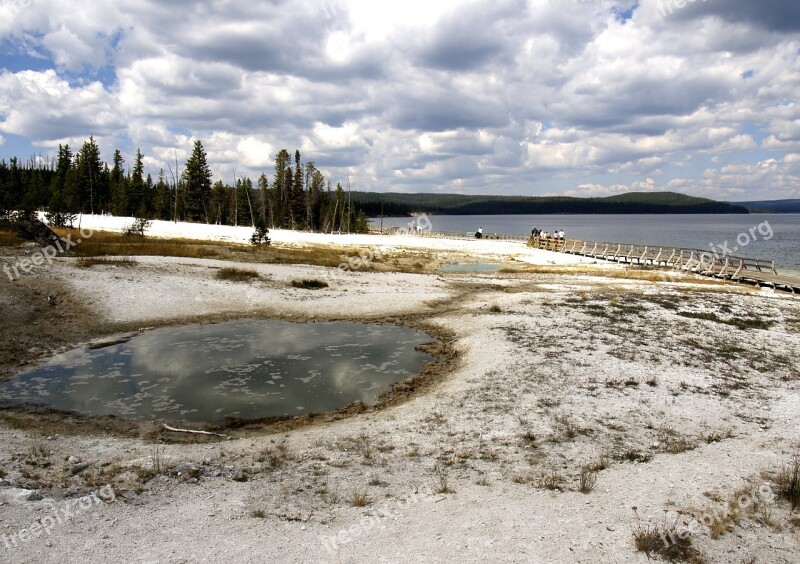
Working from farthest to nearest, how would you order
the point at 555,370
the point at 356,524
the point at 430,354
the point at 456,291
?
1. the point at 456,291
2. the point at 430,354
3. the point at 555,370
4. the point at 356,524

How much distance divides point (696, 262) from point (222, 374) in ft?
151

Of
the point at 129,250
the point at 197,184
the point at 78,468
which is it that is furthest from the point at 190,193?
the point at 78,468

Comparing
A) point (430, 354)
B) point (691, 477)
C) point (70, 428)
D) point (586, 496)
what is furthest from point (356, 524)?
point (430, 354)

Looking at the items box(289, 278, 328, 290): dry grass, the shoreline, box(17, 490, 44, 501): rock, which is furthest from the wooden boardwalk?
box(17, 490, 44, 501): rock

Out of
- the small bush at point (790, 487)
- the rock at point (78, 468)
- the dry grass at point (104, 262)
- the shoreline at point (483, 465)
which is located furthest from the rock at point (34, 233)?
the small bush at point (790, 487)

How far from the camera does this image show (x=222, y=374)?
45.2ft

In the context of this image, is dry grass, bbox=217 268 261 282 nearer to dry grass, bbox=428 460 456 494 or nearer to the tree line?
dry grass, bbox=428 460 456 494

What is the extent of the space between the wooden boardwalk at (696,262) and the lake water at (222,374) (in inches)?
1275

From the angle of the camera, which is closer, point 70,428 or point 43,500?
point 43,500

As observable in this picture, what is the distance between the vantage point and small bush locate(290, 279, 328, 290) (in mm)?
26891

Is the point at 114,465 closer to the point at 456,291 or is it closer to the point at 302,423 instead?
the point at 302,423

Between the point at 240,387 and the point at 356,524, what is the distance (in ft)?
24.3

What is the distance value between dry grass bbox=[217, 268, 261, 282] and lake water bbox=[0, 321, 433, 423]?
7.27 metres

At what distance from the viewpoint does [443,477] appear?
7.65 meters
